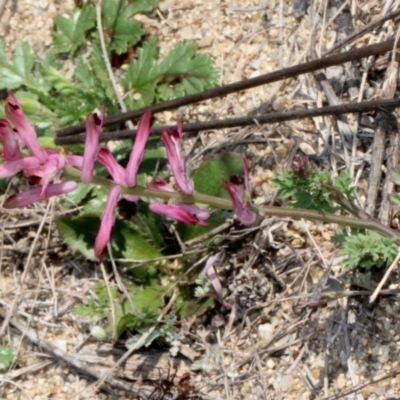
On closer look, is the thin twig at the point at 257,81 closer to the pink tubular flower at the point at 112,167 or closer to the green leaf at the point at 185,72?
the green leaf at the point at 185,72

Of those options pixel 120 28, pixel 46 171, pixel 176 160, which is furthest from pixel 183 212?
pixel 120 28

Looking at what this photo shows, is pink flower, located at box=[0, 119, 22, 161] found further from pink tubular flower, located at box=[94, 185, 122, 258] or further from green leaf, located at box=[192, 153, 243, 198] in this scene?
green leaf, located at box=[192, 153, 243, 198]

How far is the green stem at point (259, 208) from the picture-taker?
7.97 feet

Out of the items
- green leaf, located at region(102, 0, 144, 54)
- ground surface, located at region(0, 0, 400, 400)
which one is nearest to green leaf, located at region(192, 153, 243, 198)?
ground surface, located at region(0, 0, 400, 400)

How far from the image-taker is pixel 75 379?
11.2 ft

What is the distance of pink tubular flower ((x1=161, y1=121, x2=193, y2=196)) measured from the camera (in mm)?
2441

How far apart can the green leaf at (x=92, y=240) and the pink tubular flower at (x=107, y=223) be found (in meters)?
1.08

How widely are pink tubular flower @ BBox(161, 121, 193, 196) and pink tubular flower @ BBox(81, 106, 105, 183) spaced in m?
0.23

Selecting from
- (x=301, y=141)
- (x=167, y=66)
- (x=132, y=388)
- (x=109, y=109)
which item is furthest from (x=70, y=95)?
(x=132, y=388)

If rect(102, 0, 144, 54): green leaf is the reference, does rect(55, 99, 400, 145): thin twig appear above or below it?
below

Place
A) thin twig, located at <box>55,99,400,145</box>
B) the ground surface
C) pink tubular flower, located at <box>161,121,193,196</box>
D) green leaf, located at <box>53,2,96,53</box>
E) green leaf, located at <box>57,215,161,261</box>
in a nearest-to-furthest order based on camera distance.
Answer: pink tubular flower, located at <box>161,121,193,196</box>, the ground surface, thin twig, located at <box>55,99,400,145</box>, green leaf, located at <box>57,215,161,261</box>, green leaf, located at <box>53,2,96,53</box>

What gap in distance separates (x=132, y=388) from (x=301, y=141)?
1.26 meters

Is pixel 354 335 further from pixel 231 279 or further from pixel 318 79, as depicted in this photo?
pixel 318 79

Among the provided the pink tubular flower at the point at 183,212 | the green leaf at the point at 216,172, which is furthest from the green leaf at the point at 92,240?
the pink tubular flower at the point at 183,212
